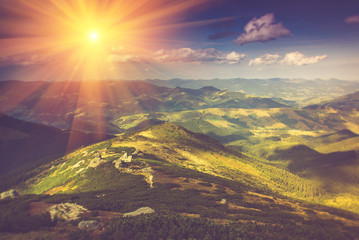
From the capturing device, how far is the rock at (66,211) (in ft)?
199

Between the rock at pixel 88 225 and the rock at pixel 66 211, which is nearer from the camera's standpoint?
the rock at pixel 88 225

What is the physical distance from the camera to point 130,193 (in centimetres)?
10275

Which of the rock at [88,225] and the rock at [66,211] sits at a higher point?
the rock at [88,225]

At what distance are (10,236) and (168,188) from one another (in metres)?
78.9

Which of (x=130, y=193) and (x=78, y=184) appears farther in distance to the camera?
(x=78, y=184)

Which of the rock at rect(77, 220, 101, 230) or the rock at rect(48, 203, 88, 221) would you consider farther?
the rock at rect(48, 203, 88, 221)

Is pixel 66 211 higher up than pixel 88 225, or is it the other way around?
pixel 88 225

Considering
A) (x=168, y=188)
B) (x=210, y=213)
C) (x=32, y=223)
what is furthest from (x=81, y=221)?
(x=168, y=188)

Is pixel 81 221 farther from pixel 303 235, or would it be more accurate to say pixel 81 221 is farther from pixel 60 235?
pixel 303 235

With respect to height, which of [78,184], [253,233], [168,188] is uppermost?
[253,233]

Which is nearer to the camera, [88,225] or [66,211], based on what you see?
[88,225]

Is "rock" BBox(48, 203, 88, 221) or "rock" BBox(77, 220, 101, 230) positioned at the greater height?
"rock" BBox(77, 220, 101, 230)

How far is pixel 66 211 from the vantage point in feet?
215

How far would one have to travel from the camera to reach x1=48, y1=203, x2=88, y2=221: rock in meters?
60.6
